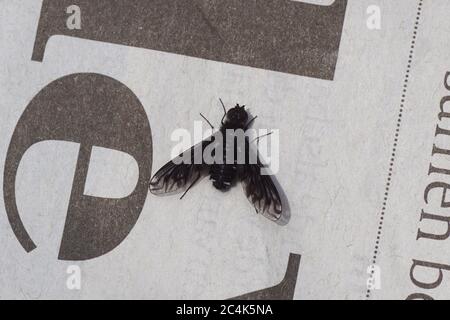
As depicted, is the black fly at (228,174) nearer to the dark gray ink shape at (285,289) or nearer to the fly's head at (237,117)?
the fly's head at (237,117)

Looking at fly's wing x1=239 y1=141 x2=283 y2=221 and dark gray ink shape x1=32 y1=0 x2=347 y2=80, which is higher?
dark gray ink shape x1=32 y1=0 x2=347 y2=80

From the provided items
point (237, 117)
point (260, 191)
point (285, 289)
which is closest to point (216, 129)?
point (237, 117)

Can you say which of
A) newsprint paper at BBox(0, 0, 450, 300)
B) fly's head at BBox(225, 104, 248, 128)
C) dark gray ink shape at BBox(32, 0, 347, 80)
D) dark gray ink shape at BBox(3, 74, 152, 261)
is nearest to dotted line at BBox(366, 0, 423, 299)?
newsprint paper at BBox(0, 0, 450, 300)

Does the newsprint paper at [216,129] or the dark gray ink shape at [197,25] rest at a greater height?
the dark gray ink shape at [197,25]

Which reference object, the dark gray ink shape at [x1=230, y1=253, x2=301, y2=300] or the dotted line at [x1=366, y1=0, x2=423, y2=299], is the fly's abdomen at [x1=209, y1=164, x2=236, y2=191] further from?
the dotted line at [x1=366, y1=0, x2=423, y2=299]

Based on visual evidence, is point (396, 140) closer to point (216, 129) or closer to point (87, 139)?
point (216, 129)

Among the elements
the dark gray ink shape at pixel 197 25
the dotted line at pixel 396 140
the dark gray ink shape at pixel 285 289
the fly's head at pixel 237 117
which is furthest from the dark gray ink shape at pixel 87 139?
the dotted line at pixel 396 140
